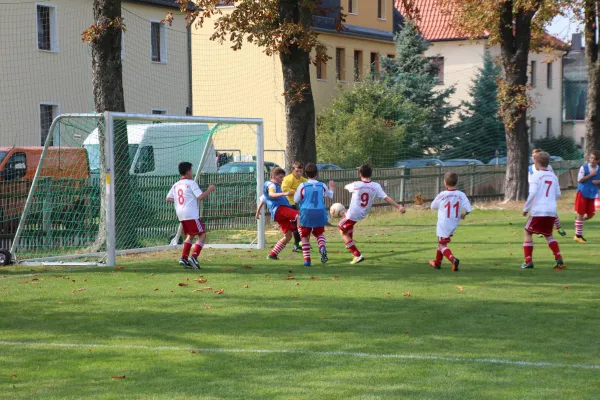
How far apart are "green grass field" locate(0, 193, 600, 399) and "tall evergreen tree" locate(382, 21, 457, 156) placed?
29464 mm

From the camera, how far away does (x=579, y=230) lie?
60.4 ft

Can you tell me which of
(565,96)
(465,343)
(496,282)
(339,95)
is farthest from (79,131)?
(565,96)

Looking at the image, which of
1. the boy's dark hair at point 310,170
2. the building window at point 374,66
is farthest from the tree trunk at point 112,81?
the building window at point 374,66

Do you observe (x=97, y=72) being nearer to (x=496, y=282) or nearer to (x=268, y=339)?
(x=496, y=282)

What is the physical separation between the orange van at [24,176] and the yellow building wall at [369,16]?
107 ft

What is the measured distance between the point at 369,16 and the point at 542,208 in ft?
124

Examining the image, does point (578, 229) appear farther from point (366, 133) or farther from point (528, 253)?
point (366, 133)

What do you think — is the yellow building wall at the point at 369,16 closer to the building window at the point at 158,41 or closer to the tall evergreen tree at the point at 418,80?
the tall evergreen tree at the point at 418,80

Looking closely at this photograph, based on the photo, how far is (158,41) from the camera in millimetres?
34469

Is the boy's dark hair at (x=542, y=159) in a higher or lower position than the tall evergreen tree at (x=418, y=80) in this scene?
lower

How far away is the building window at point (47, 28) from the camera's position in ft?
102

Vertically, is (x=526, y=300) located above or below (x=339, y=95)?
below

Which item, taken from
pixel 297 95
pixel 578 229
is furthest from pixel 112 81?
pixel 578 229

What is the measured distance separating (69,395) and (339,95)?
39549 mm
